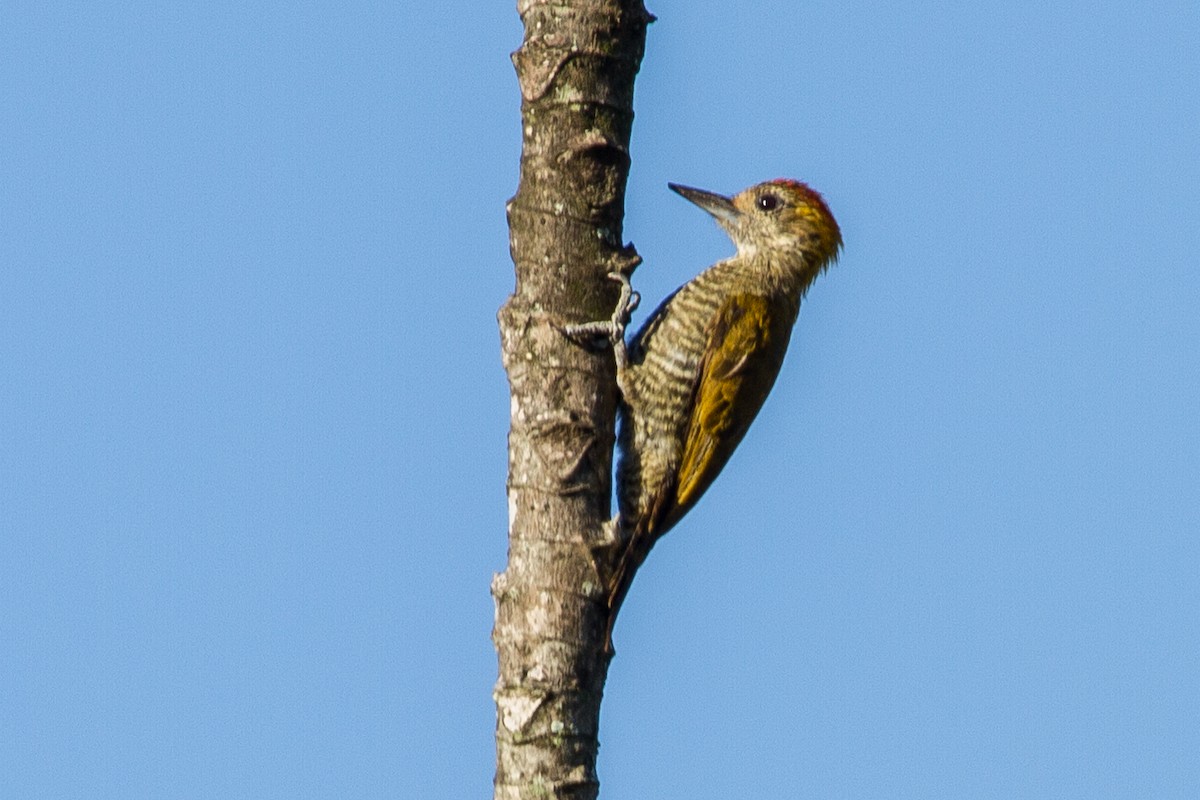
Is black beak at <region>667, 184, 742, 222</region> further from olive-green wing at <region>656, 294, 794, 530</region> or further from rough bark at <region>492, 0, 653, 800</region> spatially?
rough bark at <region>492, 0, 653, 800</region>

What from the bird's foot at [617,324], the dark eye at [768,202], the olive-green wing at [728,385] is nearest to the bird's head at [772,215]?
the dark eye at [768,202]

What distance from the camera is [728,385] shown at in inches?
286

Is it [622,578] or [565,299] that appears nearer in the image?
[622,578]

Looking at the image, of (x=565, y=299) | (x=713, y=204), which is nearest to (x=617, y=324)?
(x=565, y=299)

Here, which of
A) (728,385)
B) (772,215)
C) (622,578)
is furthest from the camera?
→ (772,215)

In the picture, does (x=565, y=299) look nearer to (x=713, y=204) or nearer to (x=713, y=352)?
(x=713, y=352)

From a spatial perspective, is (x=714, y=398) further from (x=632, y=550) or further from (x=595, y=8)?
(x=595, y=8)

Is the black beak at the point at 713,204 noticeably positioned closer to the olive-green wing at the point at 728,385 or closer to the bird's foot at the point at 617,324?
the olive-green wing at the point at 728,385

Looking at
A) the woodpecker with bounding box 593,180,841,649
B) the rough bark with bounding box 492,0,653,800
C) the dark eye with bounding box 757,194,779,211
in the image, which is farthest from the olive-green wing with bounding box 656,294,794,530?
the rough bark with bounding box 492,0,653,800

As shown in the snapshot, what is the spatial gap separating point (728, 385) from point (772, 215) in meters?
1.19

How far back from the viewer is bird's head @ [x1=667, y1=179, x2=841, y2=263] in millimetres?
7980

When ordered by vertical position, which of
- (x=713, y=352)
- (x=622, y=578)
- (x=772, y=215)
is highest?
(x=772, y=215)

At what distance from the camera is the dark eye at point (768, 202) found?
26.3 feet

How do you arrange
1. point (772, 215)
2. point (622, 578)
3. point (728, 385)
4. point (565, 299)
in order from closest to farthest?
point (622, 578) → point (565, 299) → point (728, 385) → point (772, 215)
